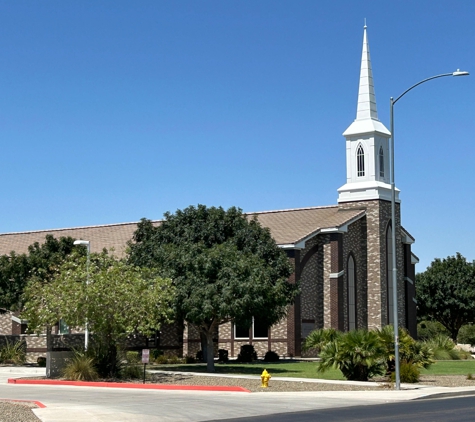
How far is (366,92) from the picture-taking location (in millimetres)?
57062

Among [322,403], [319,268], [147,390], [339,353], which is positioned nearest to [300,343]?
[319,268]

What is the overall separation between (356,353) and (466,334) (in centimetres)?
4433

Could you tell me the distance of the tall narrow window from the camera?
180 ft

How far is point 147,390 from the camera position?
28.2 metres

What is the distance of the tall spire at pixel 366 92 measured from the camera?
56.3m

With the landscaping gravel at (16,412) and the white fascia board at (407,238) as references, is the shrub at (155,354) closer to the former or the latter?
the white fascia board at (407,238)

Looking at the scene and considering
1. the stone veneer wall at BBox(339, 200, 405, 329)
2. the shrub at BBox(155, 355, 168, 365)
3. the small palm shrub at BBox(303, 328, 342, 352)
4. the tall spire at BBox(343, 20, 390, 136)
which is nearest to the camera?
the small palm shrub at BBox(303, 328, 342, 352)

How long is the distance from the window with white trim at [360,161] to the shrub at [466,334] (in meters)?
21.4

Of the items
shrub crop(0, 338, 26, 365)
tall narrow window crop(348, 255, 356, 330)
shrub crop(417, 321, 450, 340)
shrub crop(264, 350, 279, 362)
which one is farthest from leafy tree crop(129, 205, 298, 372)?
shrub crop(417, 321, 450, 340)

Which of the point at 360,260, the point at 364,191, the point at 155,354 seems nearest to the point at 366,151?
the point at 364,191

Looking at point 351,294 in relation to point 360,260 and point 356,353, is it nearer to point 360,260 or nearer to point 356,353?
point 360,260

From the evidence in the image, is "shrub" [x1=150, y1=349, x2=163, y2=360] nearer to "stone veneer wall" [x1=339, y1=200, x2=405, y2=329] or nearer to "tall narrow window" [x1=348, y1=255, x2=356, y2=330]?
"tall narrow window" [x1=348, y1=255, x2=356, y2=330]

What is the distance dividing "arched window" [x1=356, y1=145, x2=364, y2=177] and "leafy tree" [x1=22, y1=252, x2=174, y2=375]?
2624cm

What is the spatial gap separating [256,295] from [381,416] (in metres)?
16.4
